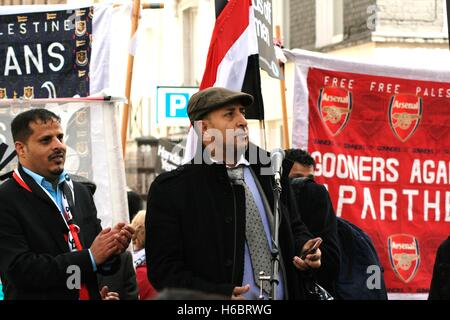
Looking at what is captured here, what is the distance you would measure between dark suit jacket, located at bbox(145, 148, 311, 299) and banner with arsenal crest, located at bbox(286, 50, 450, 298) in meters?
3.42

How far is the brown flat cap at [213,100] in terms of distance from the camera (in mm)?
5316

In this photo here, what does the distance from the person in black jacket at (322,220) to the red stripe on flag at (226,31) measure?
1.52 meters

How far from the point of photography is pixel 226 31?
8.12 meters

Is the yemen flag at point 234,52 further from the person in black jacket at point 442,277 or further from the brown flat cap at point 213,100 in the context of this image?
the brown flat cap at point 213,100

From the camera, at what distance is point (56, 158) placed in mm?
5504

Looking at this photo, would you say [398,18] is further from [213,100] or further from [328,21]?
[213,100]

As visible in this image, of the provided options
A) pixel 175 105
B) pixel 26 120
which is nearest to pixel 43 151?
pixel 26 120

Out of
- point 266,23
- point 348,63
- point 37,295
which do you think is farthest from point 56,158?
point 348,63

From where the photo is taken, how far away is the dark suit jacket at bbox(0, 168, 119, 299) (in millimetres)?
5258

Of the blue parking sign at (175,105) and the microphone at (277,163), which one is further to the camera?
the blue parking sign at (175,105)

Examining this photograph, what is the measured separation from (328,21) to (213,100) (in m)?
17.1

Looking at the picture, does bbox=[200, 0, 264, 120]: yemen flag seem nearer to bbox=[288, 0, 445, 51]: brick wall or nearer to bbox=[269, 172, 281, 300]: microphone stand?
bbox=[269, 172, 281, 300]: microphone stand

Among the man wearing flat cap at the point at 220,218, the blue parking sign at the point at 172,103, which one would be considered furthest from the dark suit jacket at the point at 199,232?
the blue parking sign at the point at 172,103
